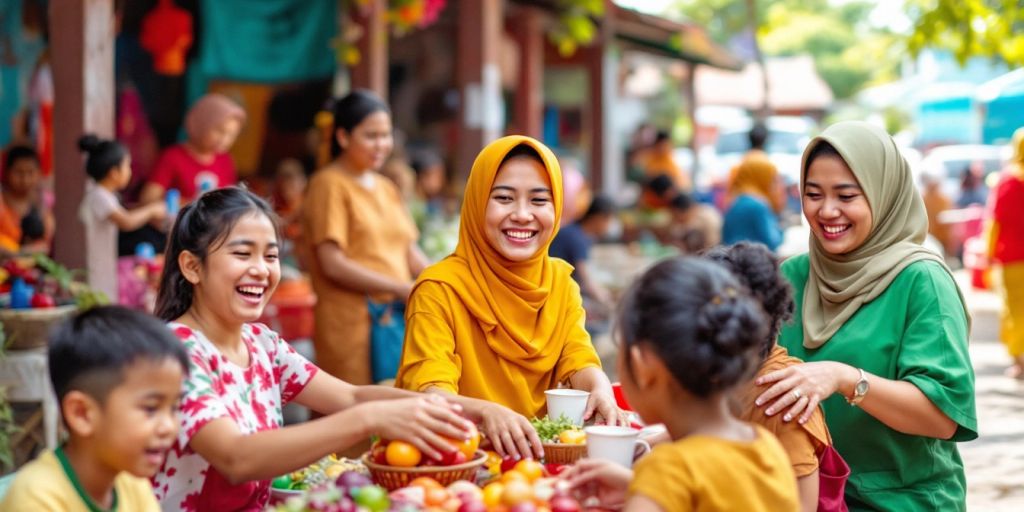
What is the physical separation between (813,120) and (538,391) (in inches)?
1932

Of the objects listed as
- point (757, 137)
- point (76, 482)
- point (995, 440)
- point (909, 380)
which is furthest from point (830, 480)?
point (757, 137)

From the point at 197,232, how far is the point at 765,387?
152 cm

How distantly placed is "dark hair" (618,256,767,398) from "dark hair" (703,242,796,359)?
1.50ft

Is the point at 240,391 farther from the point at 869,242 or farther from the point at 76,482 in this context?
the point at 869,242

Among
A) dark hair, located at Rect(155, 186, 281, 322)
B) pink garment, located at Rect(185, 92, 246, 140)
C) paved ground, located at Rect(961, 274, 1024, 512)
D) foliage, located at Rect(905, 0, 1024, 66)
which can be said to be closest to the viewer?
dark hair, located at Rect(155, 186, 281, 322)

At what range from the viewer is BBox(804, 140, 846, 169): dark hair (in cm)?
380

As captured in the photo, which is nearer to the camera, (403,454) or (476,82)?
(403,454)

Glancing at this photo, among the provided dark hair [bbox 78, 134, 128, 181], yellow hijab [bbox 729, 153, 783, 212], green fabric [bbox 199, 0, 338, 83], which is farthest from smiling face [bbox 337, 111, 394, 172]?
yellow hijab [bbox 729, 153, 783, 212]

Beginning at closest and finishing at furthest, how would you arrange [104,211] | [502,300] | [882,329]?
[882,329], [502,300], [104,211]

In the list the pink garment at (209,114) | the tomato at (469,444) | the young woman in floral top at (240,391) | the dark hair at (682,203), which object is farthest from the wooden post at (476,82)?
the tomato at (469,444)

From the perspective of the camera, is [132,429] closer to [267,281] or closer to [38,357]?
[267,281]

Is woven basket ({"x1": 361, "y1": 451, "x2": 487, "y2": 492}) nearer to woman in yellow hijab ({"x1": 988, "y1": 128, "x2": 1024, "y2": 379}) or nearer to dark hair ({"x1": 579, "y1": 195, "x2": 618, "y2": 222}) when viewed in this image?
dark hair ({"x1": 579, "y1": 195, "x2": 618, "y2": 222})

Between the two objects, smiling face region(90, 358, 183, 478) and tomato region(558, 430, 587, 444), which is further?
tomato region(558, 430, 587, 444)

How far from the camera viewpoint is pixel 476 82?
31.7 feet
